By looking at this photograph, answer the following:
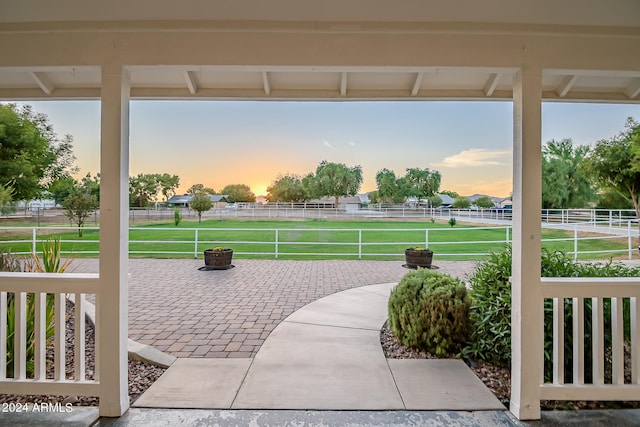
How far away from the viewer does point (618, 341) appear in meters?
1.99

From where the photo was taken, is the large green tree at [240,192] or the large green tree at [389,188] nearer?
the large green tree at [240,192]

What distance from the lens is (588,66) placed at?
193 centimetres

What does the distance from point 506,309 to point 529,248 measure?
0.81 m

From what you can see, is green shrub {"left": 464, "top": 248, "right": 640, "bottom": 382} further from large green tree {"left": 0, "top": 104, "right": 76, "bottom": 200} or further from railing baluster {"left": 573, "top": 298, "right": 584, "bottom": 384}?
large green tree {"left": 0, "top": 104, "right": 76, "bottom": 200}

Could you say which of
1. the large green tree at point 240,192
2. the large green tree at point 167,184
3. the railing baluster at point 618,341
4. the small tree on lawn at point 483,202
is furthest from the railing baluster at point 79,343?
the large green tree at point 240,192

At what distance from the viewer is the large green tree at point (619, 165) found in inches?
182

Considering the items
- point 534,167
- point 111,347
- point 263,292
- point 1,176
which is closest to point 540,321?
point 534,167

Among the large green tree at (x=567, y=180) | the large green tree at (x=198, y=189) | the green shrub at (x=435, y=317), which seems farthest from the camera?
the large green tree at (x=198, y=189)

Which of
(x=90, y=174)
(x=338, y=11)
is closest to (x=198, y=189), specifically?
(x=90, y=174)

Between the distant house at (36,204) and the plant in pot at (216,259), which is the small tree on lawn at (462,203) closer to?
the plant in pot at (216,259)

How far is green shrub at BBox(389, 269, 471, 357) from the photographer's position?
268cm

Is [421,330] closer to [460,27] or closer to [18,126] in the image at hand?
[460,27]

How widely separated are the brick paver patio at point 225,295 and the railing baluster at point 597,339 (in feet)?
4.18

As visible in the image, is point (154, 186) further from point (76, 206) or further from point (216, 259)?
point (216, 259)
